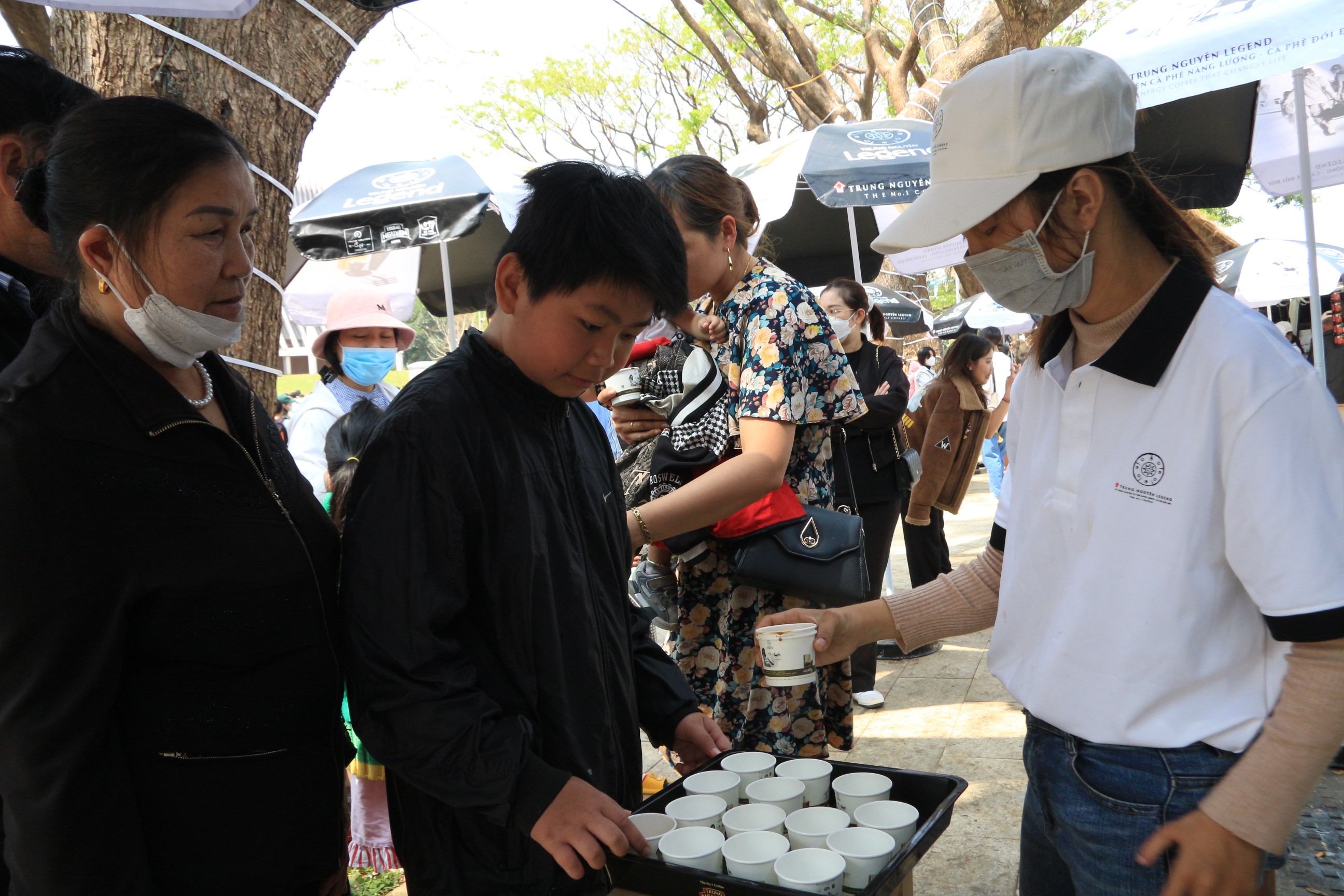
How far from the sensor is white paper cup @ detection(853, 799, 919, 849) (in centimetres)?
140

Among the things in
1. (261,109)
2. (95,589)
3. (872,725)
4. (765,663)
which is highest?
(261,109)

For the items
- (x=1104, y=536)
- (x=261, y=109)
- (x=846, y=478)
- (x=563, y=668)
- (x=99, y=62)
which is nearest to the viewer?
(x=1104, y=536)

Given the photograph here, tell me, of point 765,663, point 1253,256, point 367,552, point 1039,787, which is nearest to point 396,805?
point 367,552

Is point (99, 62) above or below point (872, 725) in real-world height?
above

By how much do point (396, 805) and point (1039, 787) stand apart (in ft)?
3.57

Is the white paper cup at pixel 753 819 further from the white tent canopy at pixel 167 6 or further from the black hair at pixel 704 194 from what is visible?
the white tent canopy at pixel 167 6

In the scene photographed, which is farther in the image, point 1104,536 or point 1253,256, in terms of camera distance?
point 1253,256

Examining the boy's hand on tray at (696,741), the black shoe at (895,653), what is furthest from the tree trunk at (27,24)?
the black shoe at (895,653)

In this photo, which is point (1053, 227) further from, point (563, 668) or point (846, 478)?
point (846, 478)

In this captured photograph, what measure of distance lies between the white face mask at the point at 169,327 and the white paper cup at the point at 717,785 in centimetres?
113

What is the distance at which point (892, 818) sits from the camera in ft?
4.78

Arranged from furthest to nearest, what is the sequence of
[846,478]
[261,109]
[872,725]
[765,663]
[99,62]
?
[872,725], [846,478], [261,109], [99,62], [765,663]

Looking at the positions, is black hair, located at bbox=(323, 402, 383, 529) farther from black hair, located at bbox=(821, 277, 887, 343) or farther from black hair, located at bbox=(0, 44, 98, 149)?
black hair, located at bbox=(821, 277, 887, 343)

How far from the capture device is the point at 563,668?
1.48 m
